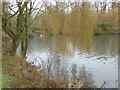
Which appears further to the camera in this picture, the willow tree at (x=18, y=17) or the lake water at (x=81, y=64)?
the willow tree at (x=18, y=17)

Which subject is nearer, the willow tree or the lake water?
the lake water

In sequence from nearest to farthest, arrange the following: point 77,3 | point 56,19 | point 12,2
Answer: point 12,2 → point 77,3 → point 56,19

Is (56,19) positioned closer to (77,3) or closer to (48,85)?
(77,3)

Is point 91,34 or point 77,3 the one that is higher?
point 77,3

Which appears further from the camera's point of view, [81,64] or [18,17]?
[81,64]

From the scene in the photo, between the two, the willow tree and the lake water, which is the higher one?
the willow tree

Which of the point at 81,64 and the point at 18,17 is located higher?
the point at 18,17

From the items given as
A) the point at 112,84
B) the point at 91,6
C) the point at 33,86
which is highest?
the point at 91,6

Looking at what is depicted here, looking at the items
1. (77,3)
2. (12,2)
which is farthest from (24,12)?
(77,3)

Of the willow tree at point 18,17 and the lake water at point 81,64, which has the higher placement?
the willow tree at point 18,17

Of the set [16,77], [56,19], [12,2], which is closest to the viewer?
[16,77]

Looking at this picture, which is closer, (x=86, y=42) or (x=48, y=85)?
(x=48, y=85)

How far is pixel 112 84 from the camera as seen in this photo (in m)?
5.46

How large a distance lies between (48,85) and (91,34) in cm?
548
